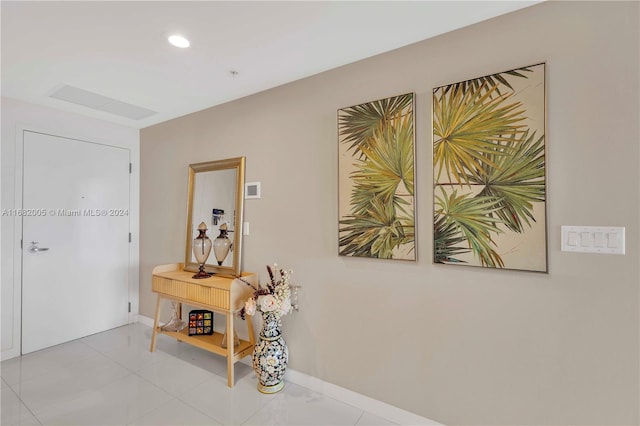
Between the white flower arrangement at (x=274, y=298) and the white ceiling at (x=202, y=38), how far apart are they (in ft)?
5.10

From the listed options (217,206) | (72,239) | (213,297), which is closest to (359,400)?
(213,297)

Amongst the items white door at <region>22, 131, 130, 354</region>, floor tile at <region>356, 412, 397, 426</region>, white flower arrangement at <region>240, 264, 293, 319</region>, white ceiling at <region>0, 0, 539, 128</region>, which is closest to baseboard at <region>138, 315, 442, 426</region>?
floor tile at <region>356, 412, 397, 426</region>

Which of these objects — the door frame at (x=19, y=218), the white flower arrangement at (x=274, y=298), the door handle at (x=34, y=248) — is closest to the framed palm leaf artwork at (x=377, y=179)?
the white flower arrangement at (x=274, y=298)

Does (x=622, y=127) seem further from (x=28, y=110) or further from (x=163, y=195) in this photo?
(x=28, y=110)

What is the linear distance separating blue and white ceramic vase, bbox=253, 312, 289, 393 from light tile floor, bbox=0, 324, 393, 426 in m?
0.08

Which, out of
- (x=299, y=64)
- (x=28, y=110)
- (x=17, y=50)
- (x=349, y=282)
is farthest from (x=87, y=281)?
(x=299, y=64)

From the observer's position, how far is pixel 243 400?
2.15 m

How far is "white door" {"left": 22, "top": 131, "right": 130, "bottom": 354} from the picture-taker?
9.43 feet

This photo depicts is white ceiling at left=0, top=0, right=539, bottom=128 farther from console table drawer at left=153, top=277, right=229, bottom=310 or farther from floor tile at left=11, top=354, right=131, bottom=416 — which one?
floor tile at left=11, top=354, right=131, bottom=416

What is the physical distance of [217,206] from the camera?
288 centimetres

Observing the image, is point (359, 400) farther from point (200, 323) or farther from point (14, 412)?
point (14, 412)

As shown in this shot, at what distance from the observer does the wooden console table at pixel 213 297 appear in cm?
235

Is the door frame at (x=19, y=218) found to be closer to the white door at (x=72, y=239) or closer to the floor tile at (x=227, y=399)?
the white door at (x=72, y=239)

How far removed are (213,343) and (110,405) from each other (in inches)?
30.7
